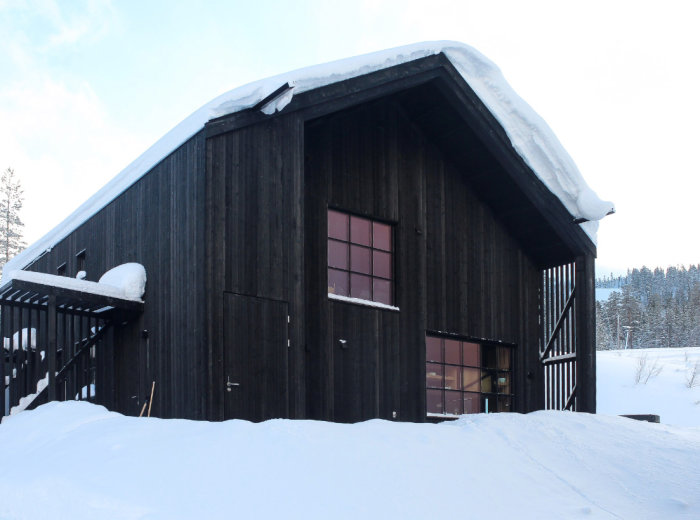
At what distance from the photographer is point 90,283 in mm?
10117

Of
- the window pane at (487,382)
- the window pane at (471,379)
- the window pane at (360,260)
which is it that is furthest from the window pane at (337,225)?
the window pane at (487,382)

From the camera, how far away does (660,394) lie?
3775cm

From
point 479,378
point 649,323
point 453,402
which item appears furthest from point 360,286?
point 649,323

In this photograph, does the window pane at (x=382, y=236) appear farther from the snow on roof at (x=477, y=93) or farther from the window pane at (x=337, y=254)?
the snow on roof at (x=477, y=93)

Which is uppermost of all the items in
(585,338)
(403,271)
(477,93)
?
(477,93)

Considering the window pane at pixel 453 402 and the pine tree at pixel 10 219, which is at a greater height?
the pine tree at pixel 10 219

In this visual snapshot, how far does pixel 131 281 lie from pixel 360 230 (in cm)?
355

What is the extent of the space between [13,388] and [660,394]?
34.4m

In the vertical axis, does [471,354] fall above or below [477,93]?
below

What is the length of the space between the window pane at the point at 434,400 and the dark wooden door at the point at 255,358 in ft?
12.7

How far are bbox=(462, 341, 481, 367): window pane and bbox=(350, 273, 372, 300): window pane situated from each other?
7.86ft

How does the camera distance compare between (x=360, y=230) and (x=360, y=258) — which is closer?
(x=360, y=258)

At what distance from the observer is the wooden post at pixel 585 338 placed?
42.2ft

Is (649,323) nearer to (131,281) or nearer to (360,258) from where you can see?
(360,258)
